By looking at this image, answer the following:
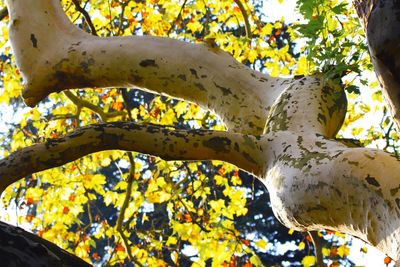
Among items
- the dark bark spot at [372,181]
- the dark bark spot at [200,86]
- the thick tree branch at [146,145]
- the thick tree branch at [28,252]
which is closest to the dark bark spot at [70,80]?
the dark bark spot at [200,86]

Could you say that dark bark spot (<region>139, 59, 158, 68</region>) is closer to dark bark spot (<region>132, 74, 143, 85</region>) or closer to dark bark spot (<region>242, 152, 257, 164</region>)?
dark bark spot (<region>132, 74, 143, 85</region>)

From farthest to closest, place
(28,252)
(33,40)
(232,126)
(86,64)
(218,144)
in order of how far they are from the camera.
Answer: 1. (33,40)
2. (86,64)
3. (232,126)
4. (218,144)
5. (28,252)

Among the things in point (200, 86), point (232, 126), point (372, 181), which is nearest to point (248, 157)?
point (372, 181)

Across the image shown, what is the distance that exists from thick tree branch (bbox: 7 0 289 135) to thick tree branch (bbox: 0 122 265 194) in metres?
0.57

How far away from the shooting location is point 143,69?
271 centimetres

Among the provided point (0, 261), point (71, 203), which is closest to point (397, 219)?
point (0, 261)

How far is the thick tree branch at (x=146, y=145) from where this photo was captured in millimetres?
1921

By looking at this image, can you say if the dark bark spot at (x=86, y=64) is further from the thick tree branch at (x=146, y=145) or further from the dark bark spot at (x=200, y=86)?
the thick tree branch at (x=146, y=145)

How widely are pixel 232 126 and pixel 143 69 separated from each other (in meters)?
0.48

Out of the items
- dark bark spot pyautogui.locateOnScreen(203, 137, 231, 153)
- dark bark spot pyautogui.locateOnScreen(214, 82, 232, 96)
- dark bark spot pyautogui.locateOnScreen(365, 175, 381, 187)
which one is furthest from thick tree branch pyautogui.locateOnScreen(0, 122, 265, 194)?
dark bark spot pyautogui.locateOnScreen(214, 82, 232, 96)

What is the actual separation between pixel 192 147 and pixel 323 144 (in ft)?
1.42

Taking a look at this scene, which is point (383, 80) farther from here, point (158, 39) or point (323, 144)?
point (158, 39)

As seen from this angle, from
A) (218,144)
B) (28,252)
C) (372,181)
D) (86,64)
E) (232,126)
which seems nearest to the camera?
(28,252)

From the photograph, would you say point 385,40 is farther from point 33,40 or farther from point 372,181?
point 33,40
